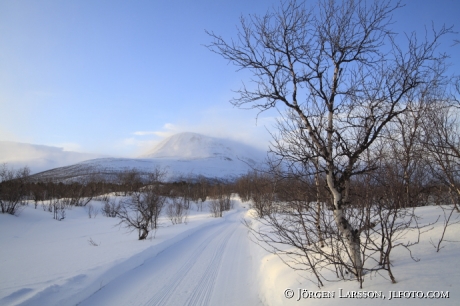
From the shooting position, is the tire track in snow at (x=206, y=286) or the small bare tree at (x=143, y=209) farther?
the small bare tree at (x=143, y=209)

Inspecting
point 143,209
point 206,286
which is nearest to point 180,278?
point 206,286

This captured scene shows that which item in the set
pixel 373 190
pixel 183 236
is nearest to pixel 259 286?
pixel 373 190

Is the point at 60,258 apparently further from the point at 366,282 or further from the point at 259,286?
the point at 366,282

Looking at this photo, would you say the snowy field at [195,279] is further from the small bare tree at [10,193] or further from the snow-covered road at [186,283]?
the small bare tree at [10,193]

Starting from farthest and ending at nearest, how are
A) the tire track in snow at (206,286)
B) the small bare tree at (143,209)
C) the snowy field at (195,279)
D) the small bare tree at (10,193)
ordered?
the small bare tree at (10,193) < the small bare tree at (143,209) < the tire track in snow at (206,286) < the snowy field at (195,279)

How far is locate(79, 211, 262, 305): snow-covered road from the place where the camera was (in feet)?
20.0

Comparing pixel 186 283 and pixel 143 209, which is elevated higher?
pixel 143 209

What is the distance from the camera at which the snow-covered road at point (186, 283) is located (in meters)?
6.10

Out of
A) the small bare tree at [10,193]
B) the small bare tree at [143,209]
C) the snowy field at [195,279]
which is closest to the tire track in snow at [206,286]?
the snowy field at [195,279]

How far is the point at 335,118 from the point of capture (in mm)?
4457

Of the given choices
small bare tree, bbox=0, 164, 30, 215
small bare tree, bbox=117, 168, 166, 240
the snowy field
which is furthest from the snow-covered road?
small bare tree, bbox=0, 164, 30, 215

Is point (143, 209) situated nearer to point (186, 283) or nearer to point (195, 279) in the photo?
point (195, 279)

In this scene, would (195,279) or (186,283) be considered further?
(195,279)

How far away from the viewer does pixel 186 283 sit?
7.30 meters
